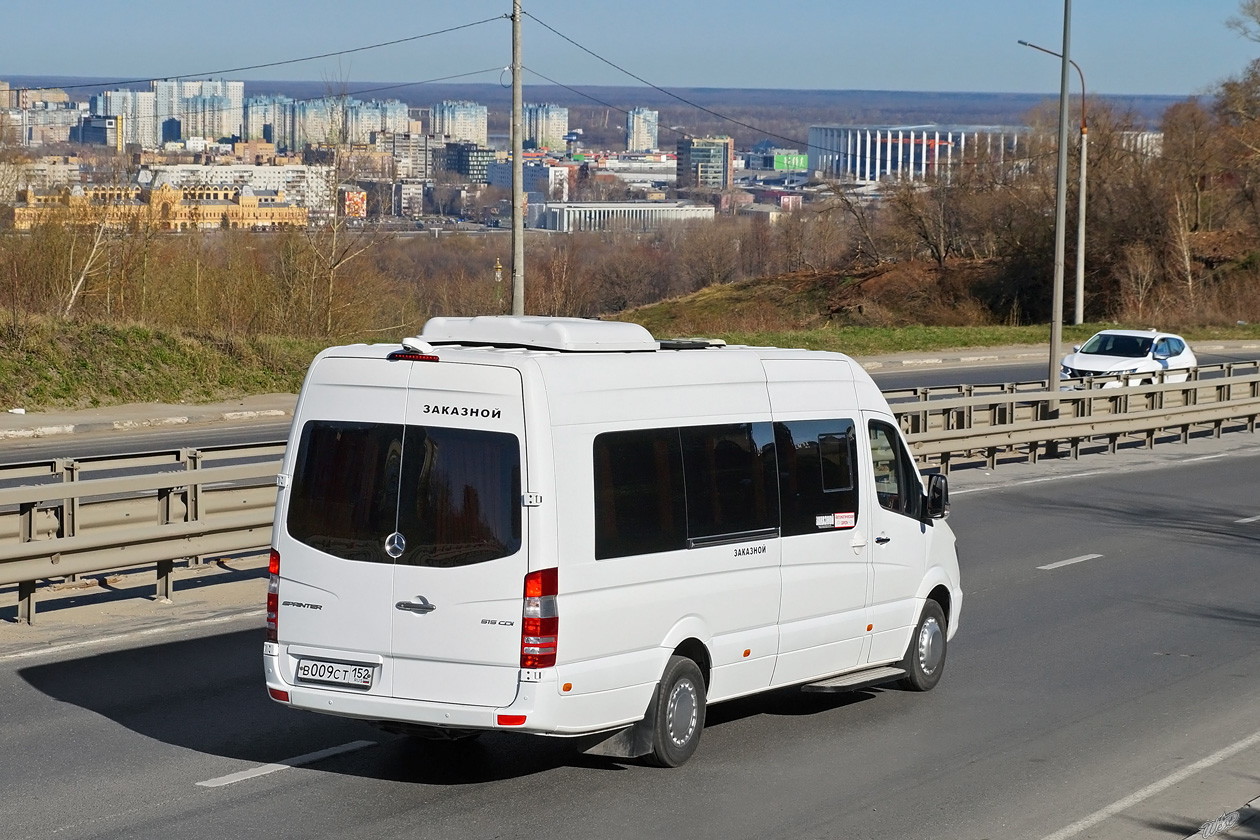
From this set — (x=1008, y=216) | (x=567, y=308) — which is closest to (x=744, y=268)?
(x=1008, y=216)

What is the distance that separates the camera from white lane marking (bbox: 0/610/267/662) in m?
10.1

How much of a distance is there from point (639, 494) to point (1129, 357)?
90.6ft

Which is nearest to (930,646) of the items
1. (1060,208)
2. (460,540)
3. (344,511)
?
(460,540)

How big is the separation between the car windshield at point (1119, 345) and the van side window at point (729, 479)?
87.0ft

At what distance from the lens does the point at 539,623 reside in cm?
707

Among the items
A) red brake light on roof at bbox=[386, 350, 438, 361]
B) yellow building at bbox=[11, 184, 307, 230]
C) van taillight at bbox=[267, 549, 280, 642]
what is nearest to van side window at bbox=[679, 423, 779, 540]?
red brake light on roof at bbox=[386, 350, 438, 361]

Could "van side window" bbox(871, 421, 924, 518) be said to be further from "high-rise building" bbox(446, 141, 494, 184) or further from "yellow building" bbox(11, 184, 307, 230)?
"high-rise building" bbox(446, 141, 494, 184)

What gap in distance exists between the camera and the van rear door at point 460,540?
712 cm

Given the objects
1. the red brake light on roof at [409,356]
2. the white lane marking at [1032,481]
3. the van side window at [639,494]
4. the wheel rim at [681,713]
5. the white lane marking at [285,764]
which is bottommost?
the white lane marking at [1032,481]

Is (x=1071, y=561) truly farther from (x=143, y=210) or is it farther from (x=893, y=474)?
(x=143, y=210)

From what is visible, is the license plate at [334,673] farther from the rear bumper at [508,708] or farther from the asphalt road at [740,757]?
the asphalt road at [740,757]

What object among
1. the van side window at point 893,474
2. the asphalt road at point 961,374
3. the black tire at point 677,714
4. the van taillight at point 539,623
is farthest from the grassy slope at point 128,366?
the van taillight at point 539,623

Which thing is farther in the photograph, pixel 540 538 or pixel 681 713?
pixel 681 713

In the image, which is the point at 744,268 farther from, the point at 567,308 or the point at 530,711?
the point at 530,711
